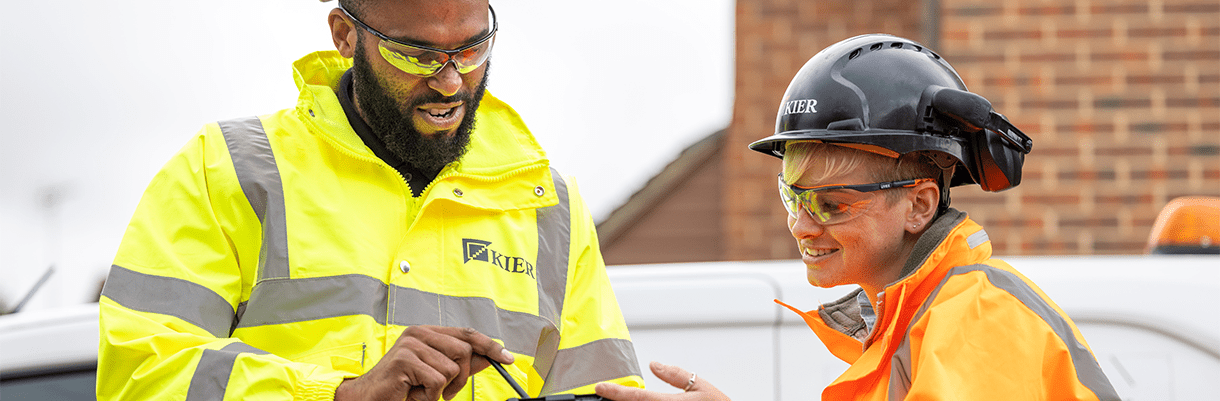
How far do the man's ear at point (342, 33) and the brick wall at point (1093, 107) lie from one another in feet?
13.3

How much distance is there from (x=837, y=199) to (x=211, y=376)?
1.25m

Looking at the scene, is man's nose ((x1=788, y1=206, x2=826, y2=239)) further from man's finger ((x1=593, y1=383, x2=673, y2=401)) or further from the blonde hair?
man's finger ((x1=593, y1=383, x2=673, y2=401))

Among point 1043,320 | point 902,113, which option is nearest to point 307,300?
point 902,113

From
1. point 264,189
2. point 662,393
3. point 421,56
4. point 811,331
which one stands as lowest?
point 811,331

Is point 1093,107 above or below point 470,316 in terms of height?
below

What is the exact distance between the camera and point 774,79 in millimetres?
6539

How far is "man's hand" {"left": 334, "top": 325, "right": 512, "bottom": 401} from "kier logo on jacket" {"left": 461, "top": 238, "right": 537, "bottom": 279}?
1.32 feet

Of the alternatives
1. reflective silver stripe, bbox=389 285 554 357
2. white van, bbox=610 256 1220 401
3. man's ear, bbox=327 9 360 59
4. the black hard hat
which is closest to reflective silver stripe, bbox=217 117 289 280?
reflective silver stripe, bbox=389 285 554 357

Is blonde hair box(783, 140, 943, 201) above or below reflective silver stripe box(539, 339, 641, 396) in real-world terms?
above

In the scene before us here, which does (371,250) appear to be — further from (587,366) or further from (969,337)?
(969,337)

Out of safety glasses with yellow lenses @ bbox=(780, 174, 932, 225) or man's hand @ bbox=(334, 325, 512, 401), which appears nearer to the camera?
man's hand @ bbox=(334, 325, 512, 401)

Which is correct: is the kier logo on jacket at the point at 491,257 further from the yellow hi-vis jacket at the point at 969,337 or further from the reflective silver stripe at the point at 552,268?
the yellow hi-vis jacket at the point at 969,337

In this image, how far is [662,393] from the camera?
81.4 inches

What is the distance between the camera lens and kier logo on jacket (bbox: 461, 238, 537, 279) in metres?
2.32
